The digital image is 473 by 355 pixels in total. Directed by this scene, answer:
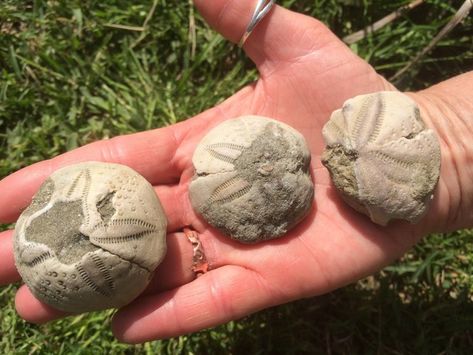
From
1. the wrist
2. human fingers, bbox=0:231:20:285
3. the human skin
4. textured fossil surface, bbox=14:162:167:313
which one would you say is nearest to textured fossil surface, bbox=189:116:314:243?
the human skin

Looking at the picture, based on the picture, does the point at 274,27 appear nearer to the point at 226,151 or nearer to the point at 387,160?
the point at 226,151

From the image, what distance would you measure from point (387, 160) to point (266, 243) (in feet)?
2.69

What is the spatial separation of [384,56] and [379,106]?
1.36 metres

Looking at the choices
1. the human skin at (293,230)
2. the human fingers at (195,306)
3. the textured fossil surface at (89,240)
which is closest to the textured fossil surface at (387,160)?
the human skin at (293,230)

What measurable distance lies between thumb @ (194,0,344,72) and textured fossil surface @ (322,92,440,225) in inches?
20.6

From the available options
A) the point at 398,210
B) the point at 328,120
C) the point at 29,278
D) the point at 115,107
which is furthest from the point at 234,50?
the point at 29,278

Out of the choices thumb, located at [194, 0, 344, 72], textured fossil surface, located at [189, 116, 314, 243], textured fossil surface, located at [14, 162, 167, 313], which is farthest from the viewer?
thumb, located at [194, 0, 344, 72]

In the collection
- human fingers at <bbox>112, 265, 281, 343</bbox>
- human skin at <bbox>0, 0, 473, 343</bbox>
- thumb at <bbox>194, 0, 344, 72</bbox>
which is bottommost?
human fingers at <bbox>112, 265, 281, 343</bbox>

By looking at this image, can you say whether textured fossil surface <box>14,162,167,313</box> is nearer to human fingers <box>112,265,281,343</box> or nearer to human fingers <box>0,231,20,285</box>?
human fingers <box>112,265,281,343</box>

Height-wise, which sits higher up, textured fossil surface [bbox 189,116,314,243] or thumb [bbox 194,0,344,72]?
thumb [bbox 194,0,344,72]

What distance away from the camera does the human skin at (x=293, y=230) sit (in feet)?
9.80

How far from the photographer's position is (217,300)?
2957 millimetres

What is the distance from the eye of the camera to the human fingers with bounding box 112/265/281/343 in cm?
293

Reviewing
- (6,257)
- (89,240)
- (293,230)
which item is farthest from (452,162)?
(6,257)
